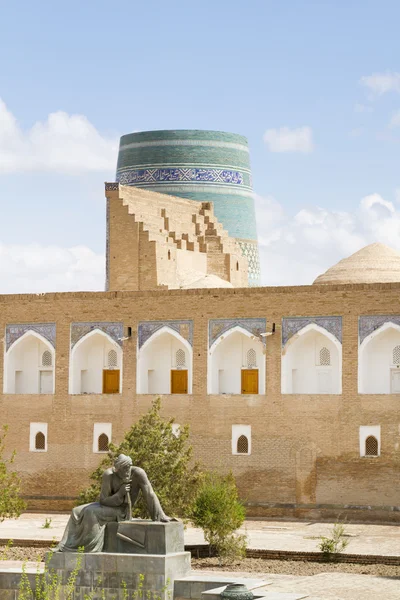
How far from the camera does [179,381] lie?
975 inches

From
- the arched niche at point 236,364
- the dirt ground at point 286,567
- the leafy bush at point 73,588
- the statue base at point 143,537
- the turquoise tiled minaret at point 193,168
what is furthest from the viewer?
the turquoise tiled minaret at point 193,168

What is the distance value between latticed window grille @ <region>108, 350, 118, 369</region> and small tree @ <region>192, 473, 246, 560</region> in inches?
307

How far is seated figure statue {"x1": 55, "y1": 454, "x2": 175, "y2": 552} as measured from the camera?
13812 millimetres

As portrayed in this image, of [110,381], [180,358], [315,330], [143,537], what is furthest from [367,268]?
[143,537]

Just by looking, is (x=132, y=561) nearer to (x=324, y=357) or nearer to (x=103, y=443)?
(x=324, y=357)

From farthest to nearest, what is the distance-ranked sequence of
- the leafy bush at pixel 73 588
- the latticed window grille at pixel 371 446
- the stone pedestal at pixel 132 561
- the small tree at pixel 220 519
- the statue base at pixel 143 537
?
the latticed window grille at pixel 371 446, the small tree at pixel 220 519, the statue base at pixel 143 537, the stone pedestal at pixel 132 561, the leafy bush at pixel 73 588

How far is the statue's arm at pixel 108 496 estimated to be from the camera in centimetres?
1396

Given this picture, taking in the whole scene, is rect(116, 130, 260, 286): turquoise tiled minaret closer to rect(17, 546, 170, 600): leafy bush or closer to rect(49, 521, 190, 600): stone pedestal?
rect(49, 521, 190, 600): stone pedestal

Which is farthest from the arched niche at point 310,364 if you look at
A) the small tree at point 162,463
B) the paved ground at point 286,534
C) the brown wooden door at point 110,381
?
the small tree at point 162,463

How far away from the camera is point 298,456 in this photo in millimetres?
23328

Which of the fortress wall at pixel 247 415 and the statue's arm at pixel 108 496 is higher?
the fortress wall at pixel 247 415

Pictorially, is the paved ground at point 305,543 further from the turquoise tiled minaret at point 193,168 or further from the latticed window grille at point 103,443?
the turquoise tiled minaret at point 193,168

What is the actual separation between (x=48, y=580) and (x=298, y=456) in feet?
33.8

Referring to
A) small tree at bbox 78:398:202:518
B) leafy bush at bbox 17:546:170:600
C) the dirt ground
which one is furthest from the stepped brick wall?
leafy bush at bbox 17:546:170:600
